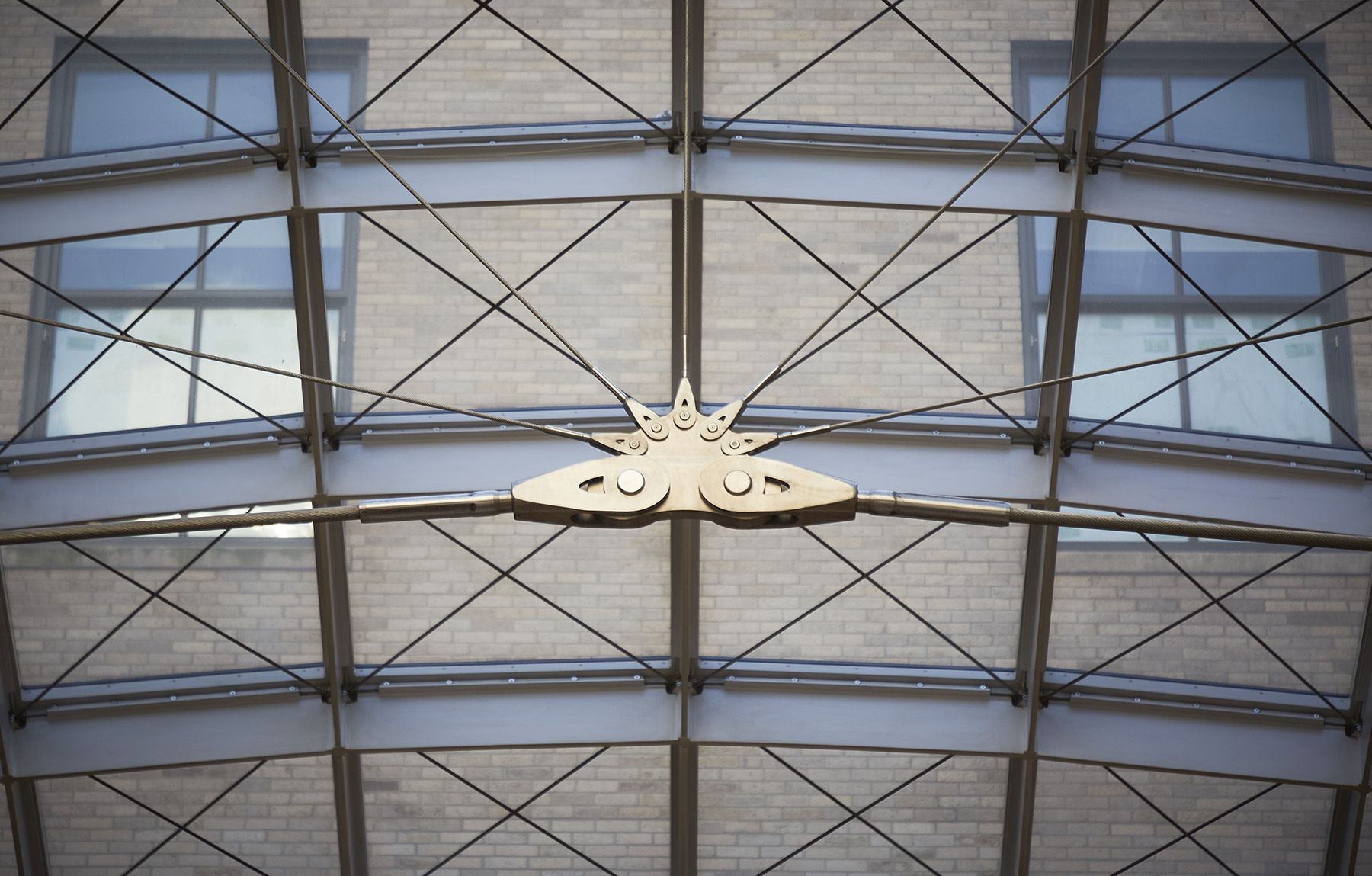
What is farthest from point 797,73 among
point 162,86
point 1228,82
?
point 162,86

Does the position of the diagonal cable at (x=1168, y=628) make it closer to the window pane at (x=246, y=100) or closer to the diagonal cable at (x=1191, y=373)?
the diagonal cable at (x=1191, y=373)

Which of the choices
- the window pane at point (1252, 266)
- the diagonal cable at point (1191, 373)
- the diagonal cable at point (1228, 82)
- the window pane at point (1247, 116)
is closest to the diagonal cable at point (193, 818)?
the diagonal cable at point (1191, 373)

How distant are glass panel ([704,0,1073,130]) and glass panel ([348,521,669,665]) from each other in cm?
→ 402

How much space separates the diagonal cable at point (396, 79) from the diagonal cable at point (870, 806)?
25.6 ft

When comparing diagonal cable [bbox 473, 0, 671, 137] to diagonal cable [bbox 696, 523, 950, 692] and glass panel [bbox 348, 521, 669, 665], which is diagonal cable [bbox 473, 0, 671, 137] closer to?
glass panel [bbox 348, 521, 669, 665]

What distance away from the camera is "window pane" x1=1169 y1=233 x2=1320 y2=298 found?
33.9 ft

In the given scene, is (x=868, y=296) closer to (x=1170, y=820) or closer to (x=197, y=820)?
(x=1170, y=820)

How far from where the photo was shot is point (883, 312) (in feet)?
34.3

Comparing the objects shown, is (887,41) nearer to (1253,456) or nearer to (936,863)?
(1253,456)

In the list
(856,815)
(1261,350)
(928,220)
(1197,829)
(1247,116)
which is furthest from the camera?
(856,815)

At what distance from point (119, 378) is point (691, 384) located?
501cm

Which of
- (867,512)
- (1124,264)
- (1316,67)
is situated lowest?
(867,512)

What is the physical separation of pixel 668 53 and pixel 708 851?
24.8ft

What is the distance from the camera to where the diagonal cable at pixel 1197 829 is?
11609mm
